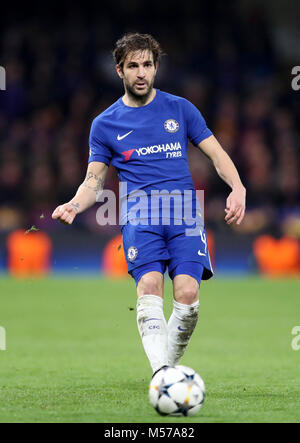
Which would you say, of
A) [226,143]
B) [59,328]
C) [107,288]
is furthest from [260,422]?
[226,143]

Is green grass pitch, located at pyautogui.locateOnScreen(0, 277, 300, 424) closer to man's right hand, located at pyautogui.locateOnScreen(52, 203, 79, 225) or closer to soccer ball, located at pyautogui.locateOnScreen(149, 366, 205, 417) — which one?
soccer ball, located at pyautogui.locateOnScreen(149, 366, 205, 417)

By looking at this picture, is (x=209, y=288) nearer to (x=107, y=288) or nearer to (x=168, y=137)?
(x=107, y=288)

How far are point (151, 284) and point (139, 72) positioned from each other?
1.25 metres

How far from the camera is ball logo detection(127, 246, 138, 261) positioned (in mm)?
5223

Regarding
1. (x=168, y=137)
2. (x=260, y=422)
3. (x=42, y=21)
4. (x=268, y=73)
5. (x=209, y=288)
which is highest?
(x=42, y=21)

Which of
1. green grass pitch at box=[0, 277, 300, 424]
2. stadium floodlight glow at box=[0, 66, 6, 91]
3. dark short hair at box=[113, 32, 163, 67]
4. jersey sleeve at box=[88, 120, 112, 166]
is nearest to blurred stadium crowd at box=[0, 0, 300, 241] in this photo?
stadium floodlight glow at box=[0, 66, 6, 91]

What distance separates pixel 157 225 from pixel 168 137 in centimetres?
54

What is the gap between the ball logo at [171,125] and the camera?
5398mm

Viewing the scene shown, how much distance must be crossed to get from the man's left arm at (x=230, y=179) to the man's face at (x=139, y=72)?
0.49 meters

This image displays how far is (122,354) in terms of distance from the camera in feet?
24.6

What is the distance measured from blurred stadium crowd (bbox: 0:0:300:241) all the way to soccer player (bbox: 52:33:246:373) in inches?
346

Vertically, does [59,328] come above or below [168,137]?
below

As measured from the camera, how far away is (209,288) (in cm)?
1274

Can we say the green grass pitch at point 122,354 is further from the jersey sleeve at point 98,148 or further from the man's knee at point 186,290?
the jersey sleeve at point 98,148
